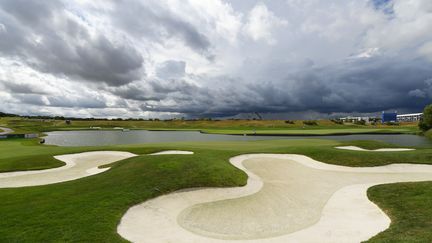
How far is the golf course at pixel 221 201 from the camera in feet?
28.3

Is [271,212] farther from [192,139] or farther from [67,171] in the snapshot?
[192,139]

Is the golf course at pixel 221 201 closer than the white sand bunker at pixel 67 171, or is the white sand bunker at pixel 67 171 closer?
the golf course at pixel 221 201

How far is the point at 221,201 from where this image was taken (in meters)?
12.6

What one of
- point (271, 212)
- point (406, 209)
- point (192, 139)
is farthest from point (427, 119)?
point (271, 212)

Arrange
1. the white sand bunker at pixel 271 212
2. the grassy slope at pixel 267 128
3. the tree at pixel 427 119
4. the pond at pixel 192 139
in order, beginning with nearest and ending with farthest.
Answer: the white sand bunker at pixel 271 212, the pond at pixel 192 139, the tree at pixel 427 119, the grassy slope at pixel 267 128

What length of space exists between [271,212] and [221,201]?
263cm

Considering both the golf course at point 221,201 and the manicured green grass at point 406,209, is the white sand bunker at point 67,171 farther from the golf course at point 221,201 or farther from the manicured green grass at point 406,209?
the manicured green grass at point 406,209

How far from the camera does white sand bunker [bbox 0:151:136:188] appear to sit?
1706cm

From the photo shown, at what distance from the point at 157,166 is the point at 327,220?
10.7 m

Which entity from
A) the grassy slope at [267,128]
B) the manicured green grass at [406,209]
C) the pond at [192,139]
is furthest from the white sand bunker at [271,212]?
the grassy slope at [267,128]

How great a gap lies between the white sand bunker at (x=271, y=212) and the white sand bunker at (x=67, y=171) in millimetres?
10334

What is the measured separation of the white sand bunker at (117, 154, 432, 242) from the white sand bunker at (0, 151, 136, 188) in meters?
10.3

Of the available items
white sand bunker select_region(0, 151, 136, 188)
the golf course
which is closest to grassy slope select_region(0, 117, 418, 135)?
the golf course

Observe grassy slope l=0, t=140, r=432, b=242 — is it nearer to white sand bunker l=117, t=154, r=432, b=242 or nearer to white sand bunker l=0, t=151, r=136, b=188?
white sand bunker l=117, t=154, r=432, b=242
